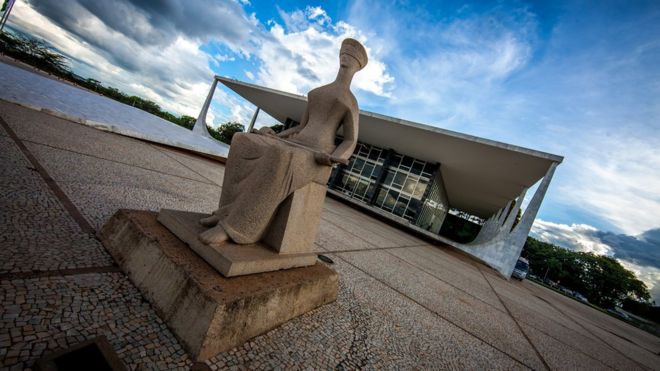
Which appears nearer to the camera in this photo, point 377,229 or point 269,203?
point 269,203

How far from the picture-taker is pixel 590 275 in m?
50.6

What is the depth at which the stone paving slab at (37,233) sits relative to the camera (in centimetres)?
124

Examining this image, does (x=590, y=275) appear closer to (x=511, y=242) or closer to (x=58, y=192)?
(x=511, y=242)

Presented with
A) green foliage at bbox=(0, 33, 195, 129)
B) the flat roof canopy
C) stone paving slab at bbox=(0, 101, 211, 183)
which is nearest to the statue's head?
stone paving slab at bbox=(0, 101, 211, 183)

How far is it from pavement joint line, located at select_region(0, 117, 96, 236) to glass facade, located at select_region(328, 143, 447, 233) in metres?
13.9

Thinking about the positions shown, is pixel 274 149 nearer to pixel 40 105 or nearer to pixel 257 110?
pixel 40 105

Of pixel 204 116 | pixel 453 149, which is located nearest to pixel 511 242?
pixel 453 149

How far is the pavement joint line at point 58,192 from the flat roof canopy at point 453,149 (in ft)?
36.8

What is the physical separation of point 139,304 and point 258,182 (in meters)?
0.82

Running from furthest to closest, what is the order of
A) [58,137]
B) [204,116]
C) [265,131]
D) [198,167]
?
[204,116], [198,167], [58,137], [265,131]

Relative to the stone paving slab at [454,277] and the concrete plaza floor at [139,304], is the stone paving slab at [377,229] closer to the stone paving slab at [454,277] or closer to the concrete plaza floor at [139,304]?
the stone paving slab at [454,277]

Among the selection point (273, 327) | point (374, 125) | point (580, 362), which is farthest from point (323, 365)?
point (374, 125)

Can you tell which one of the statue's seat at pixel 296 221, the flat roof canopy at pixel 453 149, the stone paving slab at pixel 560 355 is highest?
the flat roof canopy at pixel 453 149

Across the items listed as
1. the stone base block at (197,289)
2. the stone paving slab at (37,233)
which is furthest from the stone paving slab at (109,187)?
the stone base block at (197,289)
